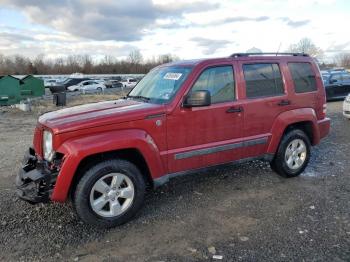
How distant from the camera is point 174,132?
14.9ft

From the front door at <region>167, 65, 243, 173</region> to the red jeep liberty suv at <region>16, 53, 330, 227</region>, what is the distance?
13 millimetres

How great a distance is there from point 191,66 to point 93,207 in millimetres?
2194

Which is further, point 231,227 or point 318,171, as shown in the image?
point 318,171

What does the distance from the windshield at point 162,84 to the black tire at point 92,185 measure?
99 centimetres

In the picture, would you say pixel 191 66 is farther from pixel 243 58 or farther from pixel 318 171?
pixel 318 171

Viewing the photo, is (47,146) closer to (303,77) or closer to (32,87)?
(303,77)

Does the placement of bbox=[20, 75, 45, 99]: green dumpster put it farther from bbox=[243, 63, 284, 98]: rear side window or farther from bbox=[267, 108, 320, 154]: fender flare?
bbox=[267, 108, 320, 154]: fender flare

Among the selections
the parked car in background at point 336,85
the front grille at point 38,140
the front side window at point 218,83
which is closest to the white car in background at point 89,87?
the parked car in background at point 336,85

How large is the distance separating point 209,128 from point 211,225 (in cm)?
126

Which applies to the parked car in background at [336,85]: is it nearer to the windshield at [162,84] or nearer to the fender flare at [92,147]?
the windshield at [162,84]

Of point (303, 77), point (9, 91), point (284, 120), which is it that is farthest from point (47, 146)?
point (9, 91)

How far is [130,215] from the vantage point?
430cm

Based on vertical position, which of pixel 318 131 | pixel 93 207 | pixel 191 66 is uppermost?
pixel 191 66

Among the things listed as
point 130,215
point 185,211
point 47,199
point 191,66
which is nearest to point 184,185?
point 185,211
